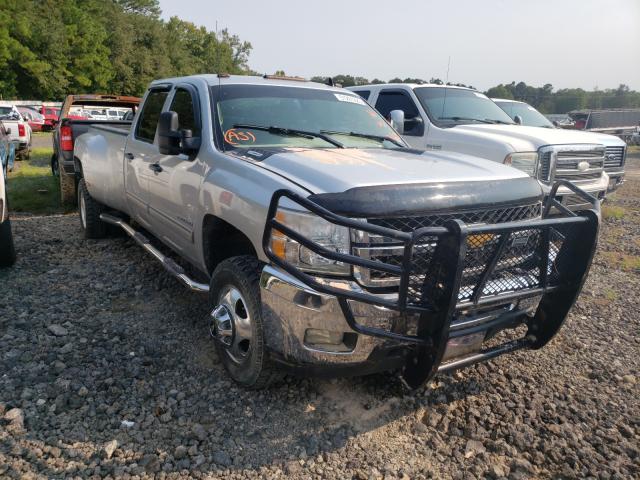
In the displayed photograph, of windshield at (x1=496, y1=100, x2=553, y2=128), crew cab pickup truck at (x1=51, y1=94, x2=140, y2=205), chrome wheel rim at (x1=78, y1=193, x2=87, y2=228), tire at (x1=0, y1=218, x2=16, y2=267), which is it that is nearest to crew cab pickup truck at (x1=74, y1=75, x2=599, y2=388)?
tire at (x1=0, y1=218, x2=16, y2=267)

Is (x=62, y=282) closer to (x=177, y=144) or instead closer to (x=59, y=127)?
(x=177, y=144)

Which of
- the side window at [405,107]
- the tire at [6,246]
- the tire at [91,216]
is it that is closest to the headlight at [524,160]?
the side window at [405,107]

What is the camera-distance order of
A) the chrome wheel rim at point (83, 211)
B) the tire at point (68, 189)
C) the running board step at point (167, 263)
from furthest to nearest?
1. the tire at point (68, 189)
2. the chrome wheel rim at point (83, 211)
3. the running board step at point (167, 263)

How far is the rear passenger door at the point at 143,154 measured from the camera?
4.54 meters

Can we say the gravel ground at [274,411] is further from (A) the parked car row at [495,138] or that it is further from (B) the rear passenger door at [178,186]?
(A) the parked car row at [495,138]

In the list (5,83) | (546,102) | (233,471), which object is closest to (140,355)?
(233,471)

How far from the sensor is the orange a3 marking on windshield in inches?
141

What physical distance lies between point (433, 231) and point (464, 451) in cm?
127

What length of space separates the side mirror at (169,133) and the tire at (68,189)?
16.7 ft

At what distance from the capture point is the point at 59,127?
26.3 ft

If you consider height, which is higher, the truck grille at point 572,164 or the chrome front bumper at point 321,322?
the truck grille at point 572,164

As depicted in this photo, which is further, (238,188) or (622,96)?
(622,96)

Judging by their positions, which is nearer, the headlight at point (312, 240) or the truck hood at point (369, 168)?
the headlight at point (312, 240)

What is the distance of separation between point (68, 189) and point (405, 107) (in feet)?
17.5
